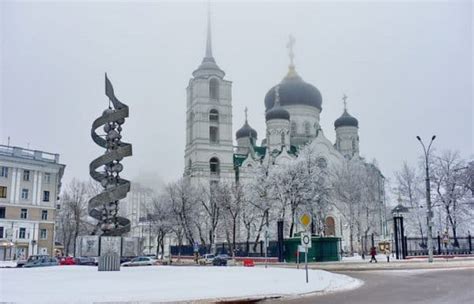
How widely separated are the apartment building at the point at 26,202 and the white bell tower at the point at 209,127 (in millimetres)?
21507

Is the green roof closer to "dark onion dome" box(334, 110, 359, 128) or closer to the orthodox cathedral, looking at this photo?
the orthodox cathedral

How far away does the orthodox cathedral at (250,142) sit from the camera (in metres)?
75.8

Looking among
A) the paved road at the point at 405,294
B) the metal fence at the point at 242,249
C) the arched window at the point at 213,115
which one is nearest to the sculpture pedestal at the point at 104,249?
the paved road at the point at 405,294

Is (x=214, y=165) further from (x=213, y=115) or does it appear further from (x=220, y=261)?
(x=220, y=261)

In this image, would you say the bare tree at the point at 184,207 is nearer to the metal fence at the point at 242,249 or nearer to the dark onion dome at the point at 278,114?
the metal fence at the point at 242,249

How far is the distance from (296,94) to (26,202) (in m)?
44.3

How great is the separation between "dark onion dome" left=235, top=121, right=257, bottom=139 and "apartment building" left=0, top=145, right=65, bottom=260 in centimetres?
3518

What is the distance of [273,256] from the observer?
1786 inches

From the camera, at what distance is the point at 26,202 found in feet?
195

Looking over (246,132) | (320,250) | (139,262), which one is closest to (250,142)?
(246,132)

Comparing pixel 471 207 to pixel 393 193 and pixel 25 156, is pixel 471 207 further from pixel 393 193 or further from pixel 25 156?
pixel 25 156

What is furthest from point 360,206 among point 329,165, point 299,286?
point 299,286

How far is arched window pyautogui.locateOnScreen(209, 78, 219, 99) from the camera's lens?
8081 centimetres

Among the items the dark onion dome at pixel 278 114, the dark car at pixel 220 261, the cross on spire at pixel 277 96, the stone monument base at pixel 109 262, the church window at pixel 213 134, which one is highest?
the cross on spire at pixel 277 96
